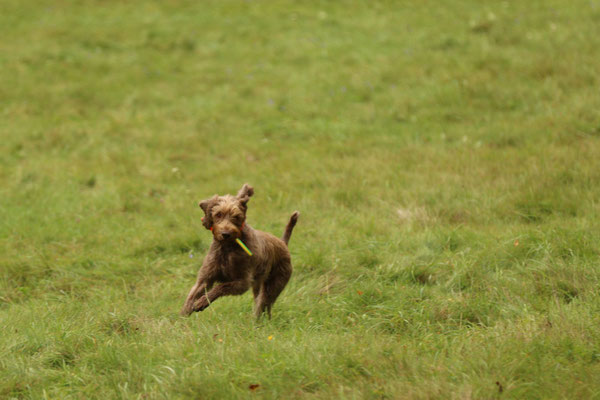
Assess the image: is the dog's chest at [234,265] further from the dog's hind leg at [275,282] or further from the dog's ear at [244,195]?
the dog's hind leg at [275,282]

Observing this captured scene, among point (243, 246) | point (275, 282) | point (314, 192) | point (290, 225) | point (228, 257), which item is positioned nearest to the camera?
point (243, 246)

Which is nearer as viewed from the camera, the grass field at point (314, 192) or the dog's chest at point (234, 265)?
the grass field at point (314, 192)

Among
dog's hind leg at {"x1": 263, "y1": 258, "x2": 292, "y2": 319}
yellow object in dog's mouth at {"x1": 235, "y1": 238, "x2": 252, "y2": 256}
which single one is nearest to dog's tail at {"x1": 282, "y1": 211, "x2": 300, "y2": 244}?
dog's hind leg at {"x1": 263, "y1": 258, "x2": 292, "y2": 319}

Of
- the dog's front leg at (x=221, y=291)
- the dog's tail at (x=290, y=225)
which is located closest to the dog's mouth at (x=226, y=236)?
the dog's front leg at (x=221, y=291)

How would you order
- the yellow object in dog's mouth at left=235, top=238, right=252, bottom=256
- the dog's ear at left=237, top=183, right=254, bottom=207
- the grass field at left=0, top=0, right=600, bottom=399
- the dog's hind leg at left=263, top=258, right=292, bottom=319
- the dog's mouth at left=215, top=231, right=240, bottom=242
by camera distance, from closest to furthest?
the grass field at left=0, top=0, right=600, bottom=399
the dog's mouth at left=215, top=231, right=240, bottom=242
the yellow object in dog's mouth at left=235, top=238, right=252, bottom=256
the dog's ear at left=237, top=183, right=254, bottom=207
the dog's hind leg at left=263, top=258, right=292, bottom=319

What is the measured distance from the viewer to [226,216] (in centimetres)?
463

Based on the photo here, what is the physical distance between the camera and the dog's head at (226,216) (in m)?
4.53

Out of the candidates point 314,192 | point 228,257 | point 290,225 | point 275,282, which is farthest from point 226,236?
point 314,192

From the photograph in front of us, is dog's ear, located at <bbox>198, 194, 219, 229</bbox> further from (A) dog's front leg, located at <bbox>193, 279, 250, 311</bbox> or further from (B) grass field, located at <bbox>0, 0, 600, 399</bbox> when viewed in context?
(B) grass field, located at <bbox>0, 0, 600, 399</bbox>

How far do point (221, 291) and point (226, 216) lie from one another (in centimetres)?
55

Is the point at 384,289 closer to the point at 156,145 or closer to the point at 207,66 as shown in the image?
the point at 156,145

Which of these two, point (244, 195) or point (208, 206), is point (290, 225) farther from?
point (208, 206)

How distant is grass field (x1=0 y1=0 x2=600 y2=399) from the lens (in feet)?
14.0

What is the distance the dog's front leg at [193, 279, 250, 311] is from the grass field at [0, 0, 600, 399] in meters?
0.21
